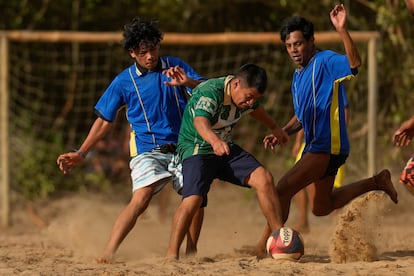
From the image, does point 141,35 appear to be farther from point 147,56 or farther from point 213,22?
point 213,22

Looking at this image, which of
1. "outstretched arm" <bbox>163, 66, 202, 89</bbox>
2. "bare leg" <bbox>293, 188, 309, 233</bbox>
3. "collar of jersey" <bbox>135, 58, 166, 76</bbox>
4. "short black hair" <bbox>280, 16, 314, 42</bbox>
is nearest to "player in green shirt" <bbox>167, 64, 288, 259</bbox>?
"outstretched arm" <bbox>163, 66, 202, 89</bbox>

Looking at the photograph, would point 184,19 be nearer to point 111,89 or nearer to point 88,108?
point 88,108

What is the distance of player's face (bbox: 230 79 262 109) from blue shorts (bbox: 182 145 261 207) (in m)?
0.41

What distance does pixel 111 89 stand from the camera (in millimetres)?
7574

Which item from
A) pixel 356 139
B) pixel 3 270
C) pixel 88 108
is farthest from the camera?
pixel 88 108

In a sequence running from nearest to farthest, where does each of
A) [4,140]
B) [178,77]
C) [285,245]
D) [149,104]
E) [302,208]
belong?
[285,245], [178,77], [149,104], [302,208], [4,140]

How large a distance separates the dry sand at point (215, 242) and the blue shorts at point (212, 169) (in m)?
0.54

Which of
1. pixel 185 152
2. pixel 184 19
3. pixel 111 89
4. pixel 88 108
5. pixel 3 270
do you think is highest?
pixel 184 19

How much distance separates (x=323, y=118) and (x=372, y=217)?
870 mm

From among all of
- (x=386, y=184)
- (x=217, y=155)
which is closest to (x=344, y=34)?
(x=217, y=155)

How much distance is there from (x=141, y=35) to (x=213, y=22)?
24.8 feet

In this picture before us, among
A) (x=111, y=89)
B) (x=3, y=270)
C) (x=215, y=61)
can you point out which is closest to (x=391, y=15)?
(x=215, y=61)

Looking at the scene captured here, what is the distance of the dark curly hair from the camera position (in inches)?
290

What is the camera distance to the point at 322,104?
733 cm
